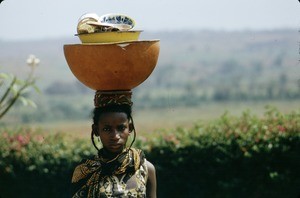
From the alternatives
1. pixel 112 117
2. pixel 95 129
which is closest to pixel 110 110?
pixel 112 117

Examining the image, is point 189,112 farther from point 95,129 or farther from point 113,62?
point 113,62

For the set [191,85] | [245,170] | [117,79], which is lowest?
[245,170]

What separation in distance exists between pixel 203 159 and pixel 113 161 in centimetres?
364

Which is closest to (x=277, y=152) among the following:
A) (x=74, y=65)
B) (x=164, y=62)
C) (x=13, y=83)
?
(x=13, y=83)

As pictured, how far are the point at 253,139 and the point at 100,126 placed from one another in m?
3.66

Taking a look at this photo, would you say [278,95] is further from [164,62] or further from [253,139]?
Answer: [253,139]

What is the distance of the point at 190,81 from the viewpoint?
49.7m

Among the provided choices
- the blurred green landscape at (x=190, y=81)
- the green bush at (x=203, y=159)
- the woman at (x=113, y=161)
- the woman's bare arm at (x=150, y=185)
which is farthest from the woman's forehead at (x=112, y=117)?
the blurred green landscape at (x=190, y=81)

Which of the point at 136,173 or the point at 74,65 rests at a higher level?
the point at 74,65

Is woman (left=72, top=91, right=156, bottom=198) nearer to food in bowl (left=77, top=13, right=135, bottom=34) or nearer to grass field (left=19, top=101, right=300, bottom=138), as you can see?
food in bowl (left=77, top=13, right=135, bottom=34)

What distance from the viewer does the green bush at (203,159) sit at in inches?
314

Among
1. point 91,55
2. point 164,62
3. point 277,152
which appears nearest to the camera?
point 91,55

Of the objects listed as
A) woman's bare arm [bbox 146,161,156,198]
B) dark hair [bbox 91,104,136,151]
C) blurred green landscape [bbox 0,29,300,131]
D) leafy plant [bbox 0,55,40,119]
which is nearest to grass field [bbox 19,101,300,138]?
blurred green landscape [bbox 0,29,300,131]

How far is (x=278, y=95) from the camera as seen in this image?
3959 centimetres
